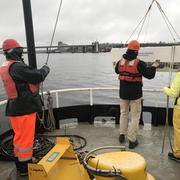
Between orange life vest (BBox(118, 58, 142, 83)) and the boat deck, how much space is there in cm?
121

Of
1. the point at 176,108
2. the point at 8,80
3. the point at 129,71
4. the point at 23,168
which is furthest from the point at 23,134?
the point at 176,108

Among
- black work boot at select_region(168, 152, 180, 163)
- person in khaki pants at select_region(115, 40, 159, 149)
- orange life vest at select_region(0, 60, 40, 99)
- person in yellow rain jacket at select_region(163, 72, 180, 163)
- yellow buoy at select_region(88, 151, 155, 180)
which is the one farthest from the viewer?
person in khaki pants at select_region(115, 40, 159, 149)

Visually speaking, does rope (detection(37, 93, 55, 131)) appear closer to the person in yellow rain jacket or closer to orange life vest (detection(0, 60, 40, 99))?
orange life vest (detection(0, 60, 40, 99))

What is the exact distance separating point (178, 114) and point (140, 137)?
118 cm

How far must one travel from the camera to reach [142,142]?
337cm

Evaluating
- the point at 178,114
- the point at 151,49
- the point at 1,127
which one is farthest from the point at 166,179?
the point at 1,127

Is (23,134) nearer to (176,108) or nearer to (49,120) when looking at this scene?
(49,120)

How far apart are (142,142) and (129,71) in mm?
1355

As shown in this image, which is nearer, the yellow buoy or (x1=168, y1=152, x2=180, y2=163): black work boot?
the yellow buoy

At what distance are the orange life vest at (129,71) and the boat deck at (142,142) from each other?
1.21m

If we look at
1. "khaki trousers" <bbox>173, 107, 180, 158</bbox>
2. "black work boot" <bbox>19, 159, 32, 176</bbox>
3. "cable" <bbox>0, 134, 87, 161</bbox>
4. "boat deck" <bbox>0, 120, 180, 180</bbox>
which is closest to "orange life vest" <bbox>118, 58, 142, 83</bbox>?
"khaki trousers" <bbox>173, 107, 180, 158</bbox>

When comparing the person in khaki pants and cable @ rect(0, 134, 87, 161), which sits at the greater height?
the person in khaki pants

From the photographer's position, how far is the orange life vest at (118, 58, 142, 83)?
297cm

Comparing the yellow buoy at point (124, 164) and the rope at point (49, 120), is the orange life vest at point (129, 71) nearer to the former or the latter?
the yellow buoy at point (124, 164)
